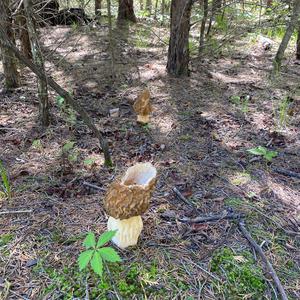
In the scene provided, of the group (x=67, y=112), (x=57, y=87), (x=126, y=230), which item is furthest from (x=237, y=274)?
(x=67, y=112)

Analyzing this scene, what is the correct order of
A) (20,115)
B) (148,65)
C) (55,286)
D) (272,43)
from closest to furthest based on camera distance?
(55,286), (20,115), (148,65), (272,43)

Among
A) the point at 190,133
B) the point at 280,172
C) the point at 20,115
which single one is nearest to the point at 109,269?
the point at 280,172

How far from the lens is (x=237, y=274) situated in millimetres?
2246

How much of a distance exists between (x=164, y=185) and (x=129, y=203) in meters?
1.00

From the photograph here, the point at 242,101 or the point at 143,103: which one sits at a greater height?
the point at 143,103

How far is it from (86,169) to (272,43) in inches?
311

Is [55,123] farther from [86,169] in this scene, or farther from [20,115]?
[86,169]

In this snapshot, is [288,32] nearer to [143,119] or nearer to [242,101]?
[242,101]

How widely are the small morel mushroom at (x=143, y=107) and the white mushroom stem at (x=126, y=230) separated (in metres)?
2.30

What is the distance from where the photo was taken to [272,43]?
30.2 feet

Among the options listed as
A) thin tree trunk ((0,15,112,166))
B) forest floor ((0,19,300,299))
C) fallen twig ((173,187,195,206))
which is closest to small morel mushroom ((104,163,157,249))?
forest floor ((0,19,300,299))

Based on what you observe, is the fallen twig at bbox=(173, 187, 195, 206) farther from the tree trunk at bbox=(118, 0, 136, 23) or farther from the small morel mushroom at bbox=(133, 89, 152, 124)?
the tree trunk at bbox=(118, 0, 136, 23)

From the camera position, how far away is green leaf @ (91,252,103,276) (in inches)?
72.1

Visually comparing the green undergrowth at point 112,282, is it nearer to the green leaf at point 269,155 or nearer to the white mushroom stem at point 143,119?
the green leaf at point 269,155
